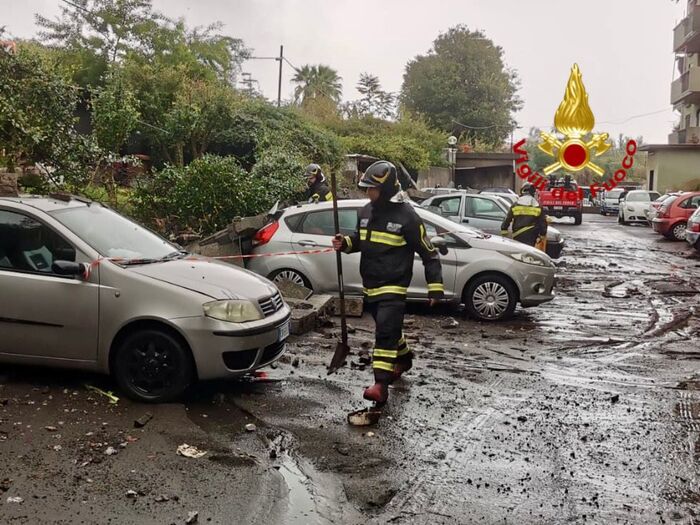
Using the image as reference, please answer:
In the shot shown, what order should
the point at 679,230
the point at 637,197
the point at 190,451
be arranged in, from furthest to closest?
the point at 637,197
the point at 679,230
the point at 190,451

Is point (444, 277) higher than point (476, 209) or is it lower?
lower

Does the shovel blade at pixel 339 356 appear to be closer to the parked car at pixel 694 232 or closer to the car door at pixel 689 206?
the parked car at pixel 694 232

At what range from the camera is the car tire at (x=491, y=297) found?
31.9 feet

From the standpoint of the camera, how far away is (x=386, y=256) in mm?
5930

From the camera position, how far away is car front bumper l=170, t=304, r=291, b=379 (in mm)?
5641

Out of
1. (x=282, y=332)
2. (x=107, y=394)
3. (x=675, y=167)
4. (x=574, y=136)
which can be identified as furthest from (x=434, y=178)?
(x=107, y=394)

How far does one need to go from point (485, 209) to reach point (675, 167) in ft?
97.7

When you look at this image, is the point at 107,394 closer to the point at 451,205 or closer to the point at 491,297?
the point at 491,297

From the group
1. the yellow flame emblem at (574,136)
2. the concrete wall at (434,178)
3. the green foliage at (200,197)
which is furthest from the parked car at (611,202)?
the green foliage at (200,197)

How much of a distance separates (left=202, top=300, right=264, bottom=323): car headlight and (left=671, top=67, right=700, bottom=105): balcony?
129 ft

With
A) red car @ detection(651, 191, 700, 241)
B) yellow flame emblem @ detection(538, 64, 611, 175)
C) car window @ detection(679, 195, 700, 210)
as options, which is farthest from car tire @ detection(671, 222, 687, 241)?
yellow flame emblem @ detection(538, 64, 611, 175)

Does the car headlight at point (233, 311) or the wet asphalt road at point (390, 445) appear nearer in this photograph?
the wet asphalt road at point (390, 445)

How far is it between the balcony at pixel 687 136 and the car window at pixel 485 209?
29244 millimetres

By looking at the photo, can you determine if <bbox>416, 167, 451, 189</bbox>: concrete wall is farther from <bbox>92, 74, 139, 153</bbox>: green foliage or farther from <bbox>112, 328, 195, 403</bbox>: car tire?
<bbox>112, 328, 195, 403</bbox>: car tire
